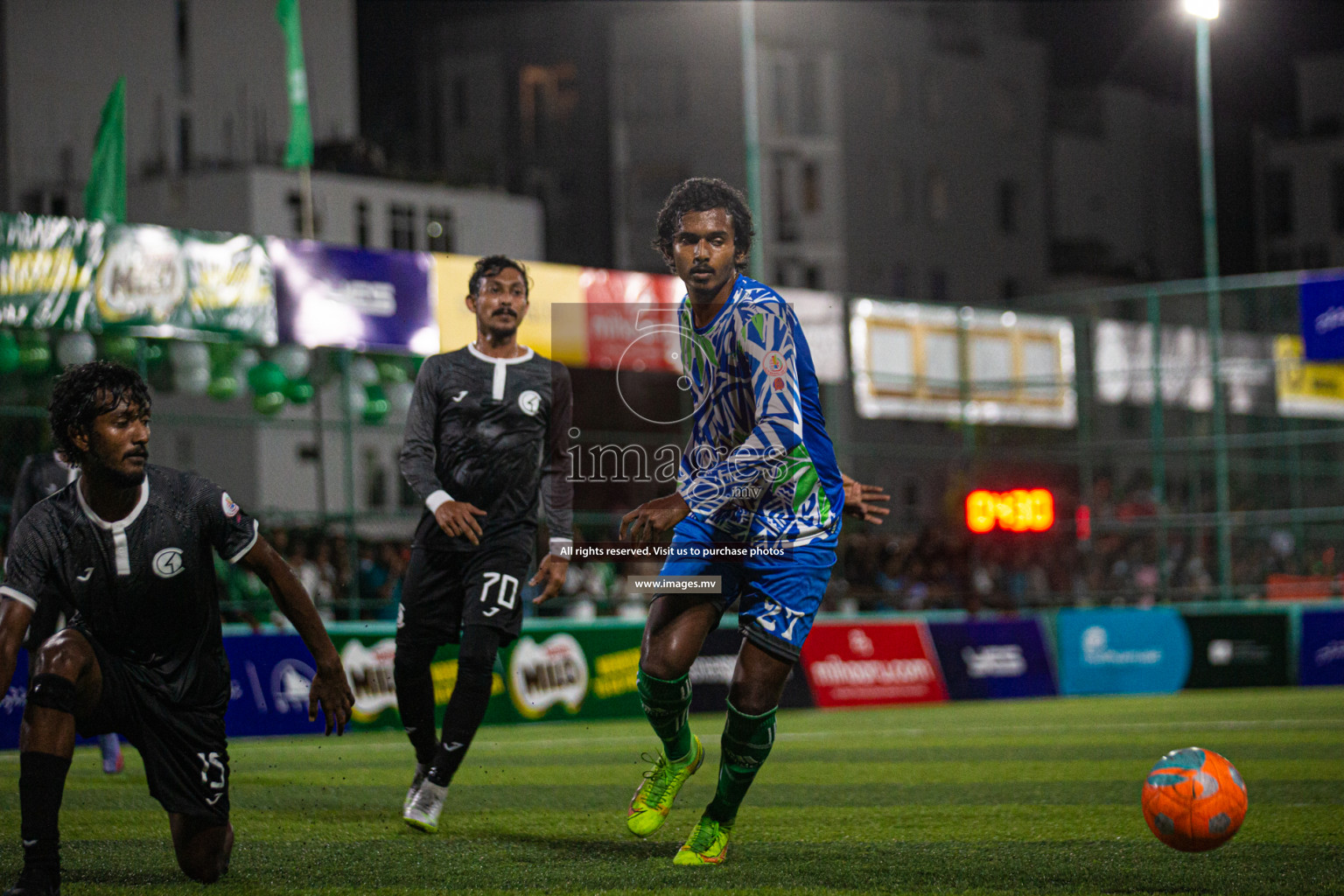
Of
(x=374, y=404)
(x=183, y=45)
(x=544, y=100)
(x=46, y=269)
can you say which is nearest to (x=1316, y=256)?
(x=544, y=100)

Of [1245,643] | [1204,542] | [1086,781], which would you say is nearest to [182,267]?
[1086,781]

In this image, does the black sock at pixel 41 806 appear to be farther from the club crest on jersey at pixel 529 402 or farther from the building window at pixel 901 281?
the building window at pixel 901 281

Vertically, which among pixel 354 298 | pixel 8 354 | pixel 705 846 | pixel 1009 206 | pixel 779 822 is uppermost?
pixel 1009 206

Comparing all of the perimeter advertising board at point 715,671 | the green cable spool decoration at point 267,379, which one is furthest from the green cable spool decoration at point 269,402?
the perimeter advertising board at point 715,671

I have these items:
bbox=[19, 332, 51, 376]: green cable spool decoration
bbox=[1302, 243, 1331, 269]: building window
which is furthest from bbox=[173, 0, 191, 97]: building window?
bbox=[1302, 243, 1331, 269]: building window

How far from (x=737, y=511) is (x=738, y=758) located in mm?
850

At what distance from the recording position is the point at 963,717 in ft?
54.2

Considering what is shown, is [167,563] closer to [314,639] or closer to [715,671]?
[314,639]

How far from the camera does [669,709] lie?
6.29 m

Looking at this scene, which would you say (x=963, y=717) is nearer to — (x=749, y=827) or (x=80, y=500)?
(x=749, y=827)

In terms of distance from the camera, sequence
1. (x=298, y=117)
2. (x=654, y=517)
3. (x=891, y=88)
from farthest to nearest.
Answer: (x=891, y=88), (x=298, y=117), (x=654, y=517)

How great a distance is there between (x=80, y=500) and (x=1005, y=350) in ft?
75.5

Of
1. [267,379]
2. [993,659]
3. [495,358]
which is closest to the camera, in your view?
[495,358]

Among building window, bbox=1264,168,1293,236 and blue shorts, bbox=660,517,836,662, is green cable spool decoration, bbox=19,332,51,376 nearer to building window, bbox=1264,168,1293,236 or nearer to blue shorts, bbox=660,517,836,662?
blue shorts, bbox=660,517,836,662
